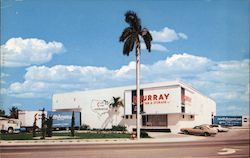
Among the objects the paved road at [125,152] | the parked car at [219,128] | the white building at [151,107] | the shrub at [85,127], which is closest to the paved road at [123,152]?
the paved road at [125,152]

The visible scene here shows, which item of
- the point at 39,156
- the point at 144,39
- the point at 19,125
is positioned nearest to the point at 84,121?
the point at 19,125

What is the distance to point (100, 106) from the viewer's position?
3628 cm

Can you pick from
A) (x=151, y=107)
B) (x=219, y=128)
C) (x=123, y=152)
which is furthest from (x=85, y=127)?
(x=123, y=152)

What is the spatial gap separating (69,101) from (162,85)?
39.7ft

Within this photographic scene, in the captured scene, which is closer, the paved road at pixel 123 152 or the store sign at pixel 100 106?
the paved road at pixel 123 152

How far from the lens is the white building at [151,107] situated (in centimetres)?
3012

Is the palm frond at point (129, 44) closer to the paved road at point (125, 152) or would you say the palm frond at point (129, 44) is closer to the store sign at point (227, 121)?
the store sign at point (227, 121)

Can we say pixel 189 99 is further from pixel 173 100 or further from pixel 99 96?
pixel 99 96

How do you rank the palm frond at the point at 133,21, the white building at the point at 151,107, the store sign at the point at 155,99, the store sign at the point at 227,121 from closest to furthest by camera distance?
the store sign at the point at 227,121 < the palm frond at the point at 133,21 < the white building at the point at 151,107 < the store sign at the point at 155,99

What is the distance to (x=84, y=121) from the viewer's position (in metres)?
37.1

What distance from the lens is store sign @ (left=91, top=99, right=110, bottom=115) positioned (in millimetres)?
35794

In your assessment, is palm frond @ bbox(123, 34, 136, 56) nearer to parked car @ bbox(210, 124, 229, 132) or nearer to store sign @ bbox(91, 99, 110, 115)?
parked car @ bbox(210, 124, 229, 132)

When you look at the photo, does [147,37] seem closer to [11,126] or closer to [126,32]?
[126,32]

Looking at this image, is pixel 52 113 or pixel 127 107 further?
pixel 127 107
